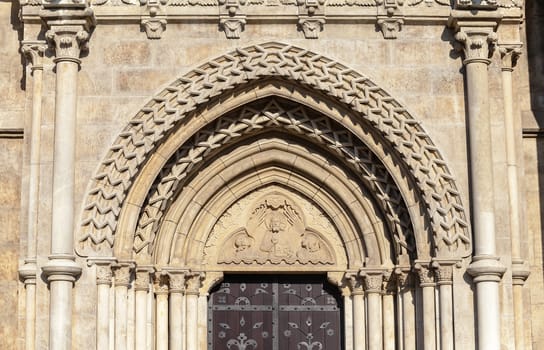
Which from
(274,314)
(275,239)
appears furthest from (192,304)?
(275,239)

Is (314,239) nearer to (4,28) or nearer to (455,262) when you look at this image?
(455,262)

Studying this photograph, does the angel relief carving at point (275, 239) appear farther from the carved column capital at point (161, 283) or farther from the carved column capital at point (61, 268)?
the carved column capital at point (61, 268)

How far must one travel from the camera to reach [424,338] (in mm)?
15812

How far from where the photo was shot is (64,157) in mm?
15547

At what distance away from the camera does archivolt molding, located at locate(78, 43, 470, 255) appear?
15.7 m

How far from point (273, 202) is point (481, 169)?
9.58 feet

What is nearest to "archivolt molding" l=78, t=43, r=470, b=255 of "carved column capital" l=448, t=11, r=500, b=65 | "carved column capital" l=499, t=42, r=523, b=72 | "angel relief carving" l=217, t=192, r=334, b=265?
"carved column capital" l=448, t=11, r=500, b=65

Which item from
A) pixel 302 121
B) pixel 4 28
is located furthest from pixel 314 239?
pixel 4 28

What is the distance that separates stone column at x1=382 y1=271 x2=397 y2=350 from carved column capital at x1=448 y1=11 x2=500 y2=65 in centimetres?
288

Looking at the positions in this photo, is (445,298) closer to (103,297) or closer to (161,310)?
(161,310)

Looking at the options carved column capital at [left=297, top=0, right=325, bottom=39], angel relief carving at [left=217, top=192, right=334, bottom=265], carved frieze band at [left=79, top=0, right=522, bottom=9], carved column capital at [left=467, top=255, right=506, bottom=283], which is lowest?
carved column capital at [left=467, top=255, right=506, bottom=283]

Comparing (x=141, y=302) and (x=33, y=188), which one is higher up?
(x=33, y=188)

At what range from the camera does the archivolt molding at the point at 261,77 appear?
51.4 ft

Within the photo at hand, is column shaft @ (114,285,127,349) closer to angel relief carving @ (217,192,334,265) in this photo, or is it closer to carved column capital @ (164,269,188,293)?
carved column capital @ (164,269,188,293)
